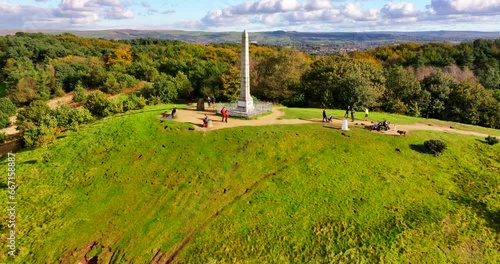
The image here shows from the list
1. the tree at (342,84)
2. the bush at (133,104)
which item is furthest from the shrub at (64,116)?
the tree at (342,84)

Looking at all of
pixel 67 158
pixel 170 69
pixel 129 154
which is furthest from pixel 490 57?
pixel 67 158

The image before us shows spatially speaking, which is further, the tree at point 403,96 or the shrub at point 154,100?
the shrub at point 154,100

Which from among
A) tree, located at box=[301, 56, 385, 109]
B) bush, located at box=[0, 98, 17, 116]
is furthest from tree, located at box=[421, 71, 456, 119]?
bush, located at box=[0, 98, 17, 116]

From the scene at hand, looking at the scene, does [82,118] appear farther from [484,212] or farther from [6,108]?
[484,212]

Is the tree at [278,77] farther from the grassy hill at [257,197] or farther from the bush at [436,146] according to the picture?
the bush at [436,146]

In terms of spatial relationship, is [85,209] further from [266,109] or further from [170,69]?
[170,69]

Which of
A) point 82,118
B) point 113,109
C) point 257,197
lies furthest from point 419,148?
point 82,118
